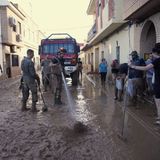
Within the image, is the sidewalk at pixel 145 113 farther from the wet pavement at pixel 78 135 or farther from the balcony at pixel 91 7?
the balcony at pixel 91 7

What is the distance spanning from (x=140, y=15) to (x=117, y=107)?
383cm

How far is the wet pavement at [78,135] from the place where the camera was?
4.73m

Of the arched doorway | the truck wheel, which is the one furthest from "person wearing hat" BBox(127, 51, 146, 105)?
the truck wheel

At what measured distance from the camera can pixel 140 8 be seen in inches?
354

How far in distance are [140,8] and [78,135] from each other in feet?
17.1

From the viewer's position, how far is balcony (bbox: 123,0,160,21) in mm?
8347

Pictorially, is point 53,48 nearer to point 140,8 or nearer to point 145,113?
point 140,8

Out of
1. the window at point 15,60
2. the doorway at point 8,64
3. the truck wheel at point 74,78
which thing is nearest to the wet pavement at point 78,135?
the truck wheel at point 74,78

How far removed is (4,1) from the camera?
24.1 m

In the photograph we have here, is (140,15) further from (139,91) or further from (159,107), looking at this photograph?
(159,107)

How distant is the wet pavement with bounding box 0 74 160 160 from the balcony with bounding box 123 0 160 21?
127 inches

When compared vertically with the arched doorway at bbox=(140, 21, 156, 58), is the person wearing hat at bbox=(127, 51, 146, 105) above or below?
below

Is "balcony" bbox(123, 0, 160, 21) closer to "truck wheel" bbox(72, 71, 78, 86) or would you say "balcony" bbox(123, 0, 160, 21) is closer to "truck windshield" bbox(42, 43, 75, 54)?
"truck windshield" bbox(42, 43, 75, 54)

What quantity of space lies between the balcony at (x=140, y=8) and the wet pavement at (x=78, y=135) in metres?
3.23
